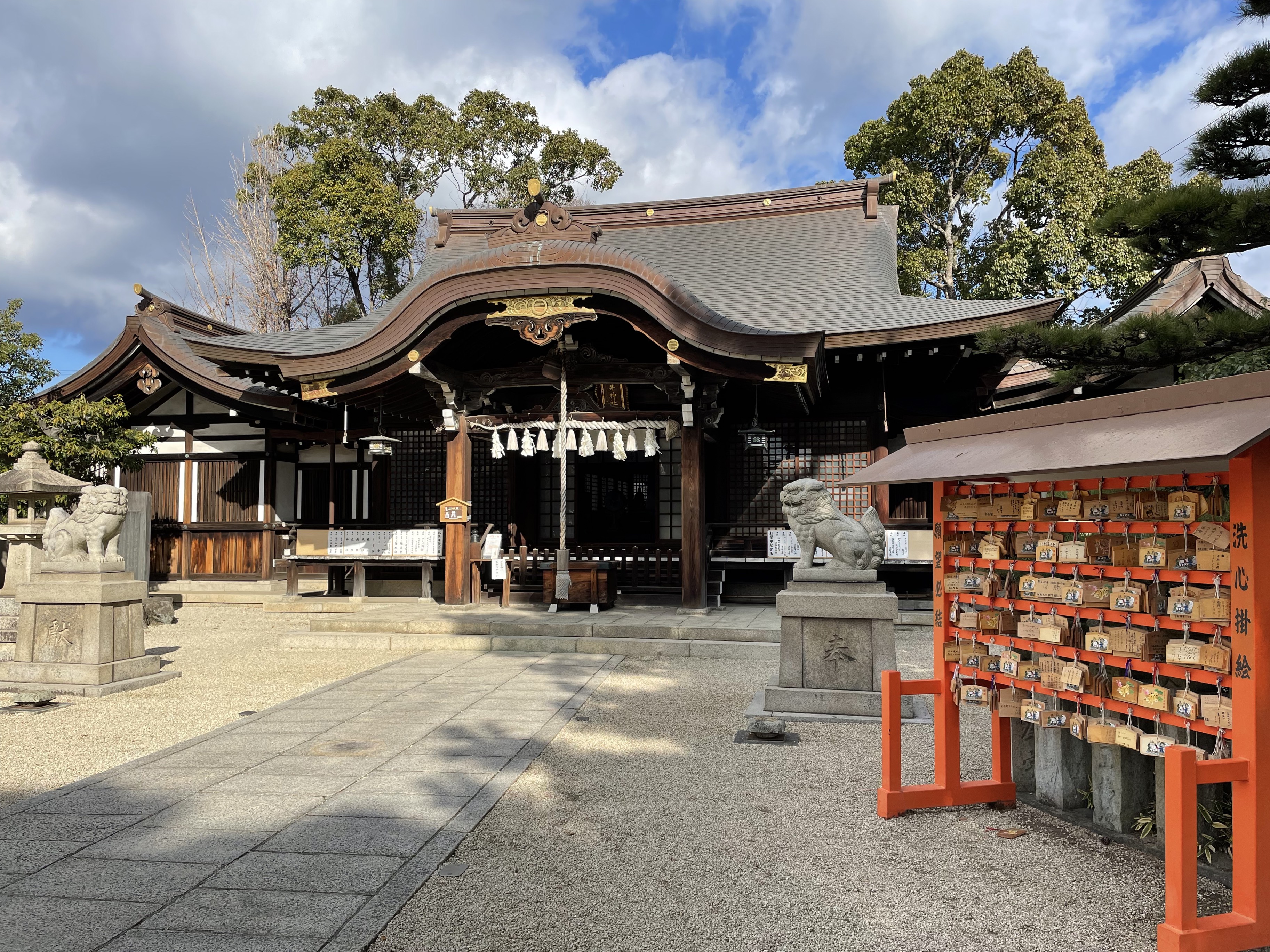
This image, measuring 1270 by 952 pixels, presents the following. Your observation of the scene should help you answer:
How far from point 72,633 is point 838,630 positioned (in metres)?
6.39

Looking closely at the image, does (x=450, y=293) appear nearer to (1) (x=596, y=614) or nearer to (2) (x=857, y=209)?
(1) (x=596, y=614)

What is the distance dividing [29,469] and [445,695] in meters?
7.52

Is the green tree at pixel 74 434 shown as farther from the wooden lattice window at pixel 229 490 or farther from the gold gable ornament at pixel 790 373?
the gold gable ornament at pixel 790 373

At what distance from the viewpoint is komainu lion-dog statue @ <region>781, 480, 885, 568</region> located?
19.9 feet

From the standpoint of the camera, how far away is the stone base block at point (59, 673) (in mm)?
6777

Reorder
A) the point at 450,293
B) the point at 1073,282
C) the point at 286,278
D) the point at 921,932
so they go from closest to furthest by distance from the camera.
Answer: the point at 921,932
the point at 450,293
the point at 1073,282
the point at 286,278

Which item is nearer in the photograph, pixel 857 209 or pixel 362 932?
pixel 362 932

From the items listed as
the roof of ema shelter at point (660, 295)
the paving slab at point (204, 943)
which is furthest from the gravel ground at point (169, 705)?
the roof of ema shelter at point (660, 295)

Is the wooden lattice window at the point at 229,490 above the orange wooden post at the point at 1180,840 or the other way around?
above

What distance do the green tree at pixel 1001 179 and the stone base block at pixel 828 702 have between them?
1624cm

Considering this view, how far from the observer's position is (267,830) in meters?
3.72

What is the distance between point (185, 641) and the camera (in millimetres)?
9945

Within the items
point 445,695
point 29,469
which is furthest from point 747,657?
point 29,469

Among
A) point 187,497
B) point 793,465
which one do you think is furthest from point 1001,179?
point 187,497
